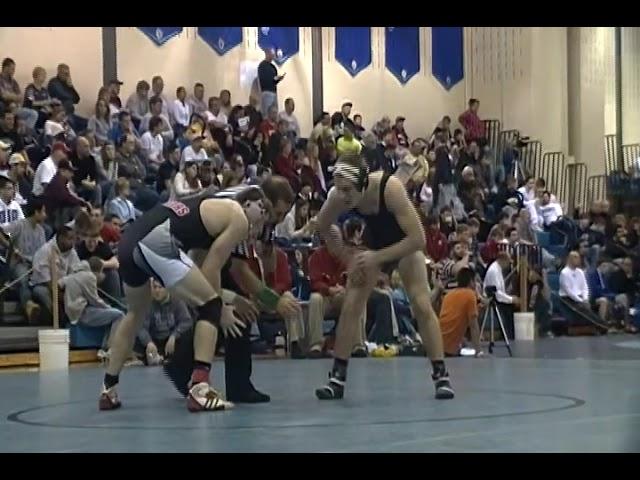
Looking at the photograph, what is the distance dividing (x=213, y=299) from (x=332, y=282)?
672cm

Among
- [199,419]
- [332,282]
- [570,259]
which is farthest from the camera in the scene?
[570,259]

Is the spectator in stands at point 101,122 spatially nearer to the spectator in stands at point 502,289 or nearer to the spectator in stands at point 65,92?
the spectator in stands at point 65,92

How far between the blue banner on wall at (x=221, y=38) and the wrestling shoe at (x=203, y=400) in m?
14.7

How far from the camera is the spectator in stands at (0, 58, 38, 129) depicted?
51.5ft

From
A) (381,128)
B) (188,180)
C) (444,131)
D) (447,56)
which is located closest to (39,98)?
(188,180)

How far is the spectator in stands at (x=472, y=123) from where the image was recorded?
77.4 feet

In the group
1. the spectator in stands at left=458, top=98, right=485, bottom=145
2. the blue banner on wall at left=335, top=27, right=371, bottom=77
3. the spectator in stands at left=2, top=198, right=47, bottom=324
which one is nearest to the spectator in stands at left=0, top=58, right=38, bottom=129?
the spectator in stands at left=2, top=198, right=47, bottom=324

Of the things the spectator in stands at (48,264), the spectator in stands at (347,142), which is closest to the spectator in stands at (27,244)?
the spectator in stands at (48,264)

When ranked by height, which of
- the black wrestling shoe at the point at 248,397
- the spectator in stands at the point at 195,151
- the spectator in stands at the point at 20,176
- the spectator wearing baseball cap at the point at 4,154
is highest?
the spectator in stands at the point at 195,151

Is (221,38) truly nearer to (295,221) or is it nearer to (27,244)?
(295,221)

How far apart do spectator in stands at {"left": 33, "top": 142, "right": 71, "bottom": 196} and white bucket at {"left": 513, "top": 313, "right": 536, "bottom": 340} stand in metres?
5.98
